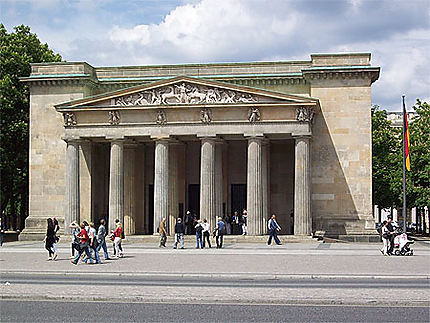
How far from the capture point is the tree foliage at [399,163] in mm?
64188

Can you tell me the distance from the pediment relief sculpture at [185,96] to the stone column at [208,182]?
Result: 3071 mm

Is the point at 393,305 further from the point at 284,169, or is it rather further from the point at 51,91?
the point at 51,91

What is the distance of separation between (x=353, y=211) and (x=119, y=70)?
2220 centimetres

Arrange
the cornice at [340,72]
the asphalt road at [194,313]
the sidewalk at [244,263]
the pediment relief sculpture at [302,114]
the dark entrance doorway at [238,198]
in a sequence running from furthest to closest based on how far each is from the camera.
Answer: the dark entrance doorway at [238,198] → the cornice at [340,72] → the pediment relief sculpture at [302,114] → the sidewalk at [244,263] → the asphalt road at [194,313]

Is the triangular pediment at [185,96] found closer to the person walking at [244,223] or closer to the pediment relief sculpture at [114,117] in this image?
the pediment relief sculpture at [114,117]

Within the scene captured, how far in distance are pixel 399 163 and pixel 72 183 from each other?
34.2 m

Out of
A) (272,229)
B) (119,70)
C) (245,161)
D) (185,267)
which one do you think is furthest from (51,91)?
(185,267)

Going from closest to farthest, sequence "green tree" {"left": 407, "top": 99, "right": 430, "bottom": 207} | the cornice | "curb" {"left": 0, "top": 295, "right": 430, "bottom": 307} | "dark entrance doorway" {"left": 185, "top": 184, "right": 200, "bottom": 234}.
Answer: "curb" {"left": 0, "top": 295, "right": 430, "bottom": 307}
the cornice
"dark entrance doorway" {"left": 185, "top": 184, "right": 200, "bottom": 234}
"green tree" {"left": 407, "top": 99, "right": 430, "bottom": 207}

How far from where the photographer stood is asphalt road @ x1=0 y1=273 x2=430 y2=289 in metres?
20.9

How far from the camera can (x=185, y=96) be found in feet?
162

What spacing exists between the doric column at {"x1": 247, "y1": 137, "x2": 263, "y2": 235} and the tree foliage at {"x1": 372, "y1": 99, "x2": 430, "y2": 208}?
21491 mm

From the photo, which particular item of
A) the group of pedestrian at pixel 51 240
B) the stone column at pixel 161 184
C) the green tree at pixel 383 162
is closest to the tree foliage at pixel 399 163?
the green tree at pixel 383 162

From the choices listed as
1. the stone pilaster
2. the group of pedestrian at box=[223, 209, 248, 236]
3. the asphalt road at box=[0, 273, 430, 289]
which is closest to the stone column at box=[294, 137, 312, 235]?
the group of pedestrian at box=[223, 209, 248, 236]

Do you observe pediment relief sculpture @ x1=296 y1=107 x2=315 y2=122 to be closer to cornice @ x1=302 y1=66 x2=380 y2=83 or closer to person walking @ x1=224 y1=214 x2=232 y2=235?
cornice @ x1=302 y1=66 x2=380 y2=83
